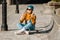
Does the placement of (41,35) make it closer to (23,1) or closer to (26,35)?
(26,35)

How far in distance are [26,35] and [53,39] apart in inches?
75.1

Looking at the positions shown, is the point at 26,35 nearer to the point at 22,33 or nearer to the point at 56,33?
the point at 22,33

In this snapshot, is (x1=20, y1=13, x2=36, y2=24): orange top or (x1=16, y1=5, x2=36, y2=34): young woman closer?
(x1=16, y1=5, x2=36, y2=34): young woman

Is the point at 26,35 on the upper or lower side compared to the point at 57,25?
lower

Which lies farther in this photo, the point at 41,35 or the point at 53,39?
the point at 41,35

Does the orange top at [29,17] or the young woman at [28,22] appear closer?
the young woman at [28,22]

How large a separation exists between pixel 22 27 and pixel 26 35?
0.41 m

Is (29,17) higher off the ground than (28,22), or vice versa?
(29,17)

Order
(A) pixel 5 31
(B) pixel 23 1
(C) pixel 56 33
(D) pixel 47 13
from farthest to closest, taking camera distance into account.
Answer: (B) pixel 23 1 < (D) pixel 47 13 < (A) pixel 5 31 < (C) pixel 56 33

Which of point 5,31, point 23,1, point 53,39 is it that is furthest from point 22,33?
point 23,1

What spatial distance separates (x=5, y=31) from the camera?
1186cm

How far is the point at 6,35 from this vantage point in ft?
35.6

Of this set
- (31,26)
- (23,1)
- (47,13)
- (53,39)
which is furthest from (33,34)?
(23,1)

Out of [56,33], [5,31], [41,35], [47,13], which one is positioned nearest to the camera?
[56,33]
